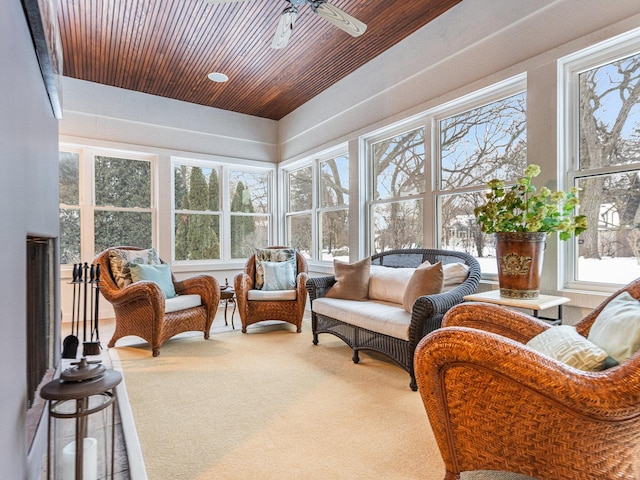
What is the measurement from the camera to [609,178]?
2420 mm

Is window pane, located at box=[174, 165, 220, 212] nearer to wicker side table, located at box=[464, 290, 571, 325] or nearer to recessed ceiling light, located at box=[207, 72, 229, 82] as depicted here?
recessed ceiling light, located at box=[207, 72, 229, 82]

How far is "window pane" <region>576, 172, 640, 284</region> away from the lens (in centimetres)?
231

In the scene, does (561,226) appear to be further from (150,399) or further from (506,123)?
(150,399)

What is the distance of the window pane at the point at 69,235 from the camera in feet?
15.1

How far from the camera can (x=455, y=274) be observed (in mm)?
2865

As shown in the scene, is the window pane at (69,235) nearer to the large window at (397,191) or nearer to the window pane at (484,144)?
the large window at (397,191)

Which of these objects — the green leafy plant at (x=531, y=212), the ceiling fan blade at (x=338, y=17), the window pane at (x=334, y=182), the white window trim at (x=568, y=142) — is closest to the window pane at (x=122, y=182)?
the window pane at (x=334, y=182)

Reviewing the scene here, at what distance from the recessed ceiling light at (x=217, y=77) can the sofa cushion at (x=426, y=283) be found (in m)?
3.61

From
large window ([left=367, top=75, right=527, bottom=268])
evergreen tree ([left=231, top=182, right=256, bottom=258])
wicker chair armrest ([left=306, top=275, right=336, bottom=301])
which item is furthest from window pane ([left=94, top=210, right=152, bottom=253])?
large window ([left=367, top=75, right=527, bottom=268])

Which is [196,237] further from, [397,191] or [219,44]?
[397,191]

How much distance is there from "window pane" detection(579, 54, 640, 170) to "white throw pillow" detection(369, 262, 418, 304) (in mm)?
1574

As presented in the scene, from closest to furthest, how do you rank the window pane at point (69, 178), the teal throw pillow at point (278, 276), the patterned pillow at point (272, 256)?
the teal throw pillow at point (278, 276), the patterned pillow at point (272, 256), the window pane at point (69, 178)

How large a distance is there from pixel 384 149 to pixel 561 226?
98.6 inches

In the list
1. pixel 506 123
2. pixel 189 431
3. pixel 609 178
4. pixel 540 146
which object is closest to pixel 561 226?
pixel 609 178
